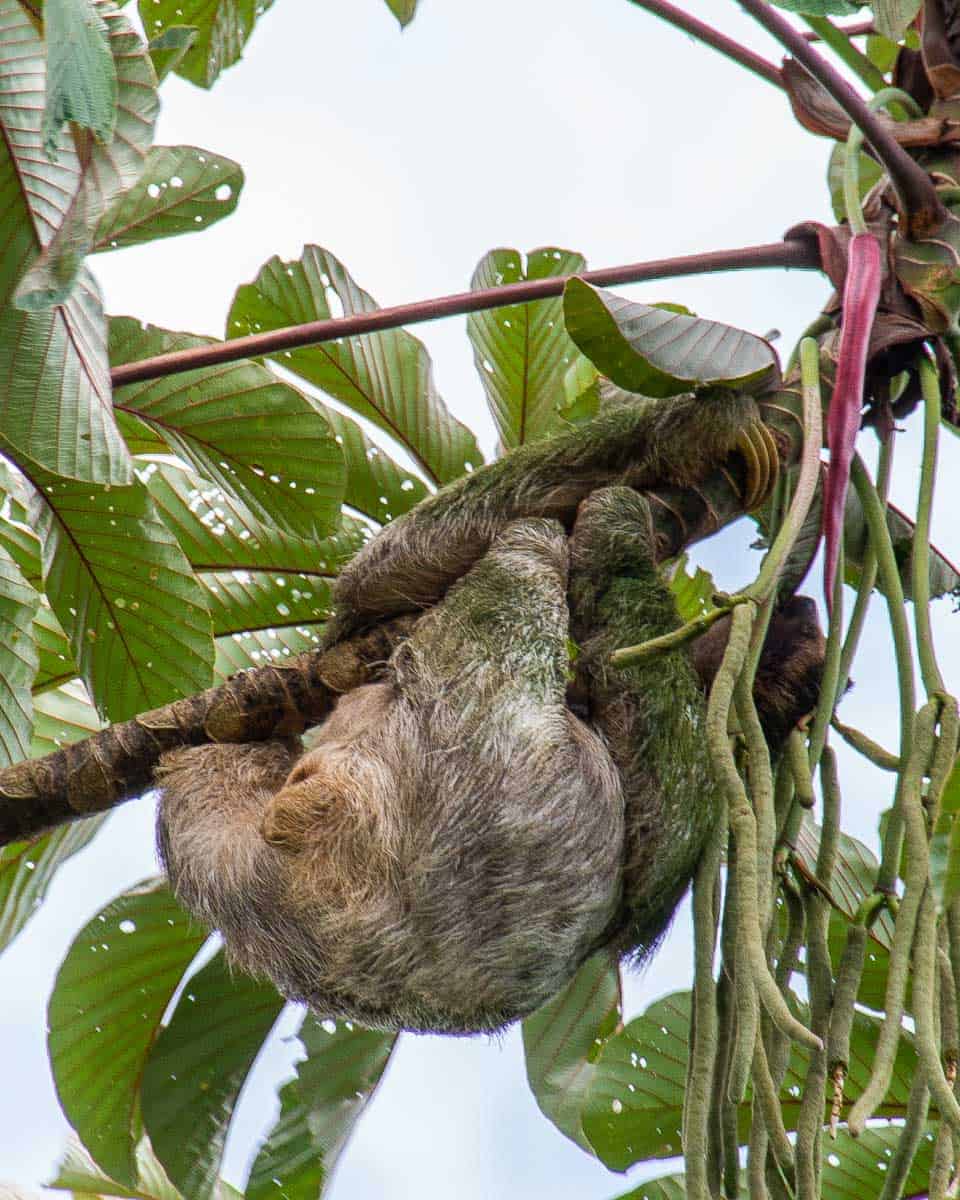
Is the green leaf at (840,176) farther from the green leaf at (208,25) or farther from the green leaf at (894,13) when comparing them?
the green leaf at (208,25)

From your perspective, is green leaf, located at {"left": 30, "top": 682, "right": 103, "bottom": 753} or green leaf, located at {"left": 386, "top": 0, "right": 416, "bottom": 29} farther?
green leaf, located at {"left": 386, "top": 0, "right": 416, "bottom": 29}

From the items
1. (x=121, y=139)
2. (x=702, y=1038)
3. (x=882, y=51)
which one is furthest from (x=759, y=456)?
(x=882, y=51)

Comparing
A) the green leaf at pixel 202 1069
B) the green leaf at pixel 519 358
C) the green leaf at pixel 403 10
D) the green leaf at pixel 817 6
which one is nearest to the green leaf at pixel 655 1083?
the green leaf at pixel 202 1069

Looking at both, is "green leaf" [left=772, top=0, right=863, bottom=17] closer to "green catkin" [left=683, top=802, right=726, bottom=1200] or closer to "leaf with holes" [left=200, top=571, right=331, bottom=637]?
"green catkin" [left=683, top=802, right=726, bottom=1200]

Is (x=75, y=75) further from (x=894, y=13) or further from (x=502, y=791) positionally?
(x=894, y=13)

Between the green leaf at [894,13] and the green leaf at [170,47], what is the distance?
119 centimetres

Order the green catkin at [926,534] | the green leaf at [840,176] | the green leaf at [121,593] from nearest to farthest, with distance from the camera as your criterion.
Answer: the green catkin at [926,534]
the green leaf at [840,176]
the green leaf at [121,593]

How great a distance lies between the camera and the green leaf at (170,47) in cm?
191

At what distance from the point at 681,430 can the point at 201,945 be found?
61.8 inches

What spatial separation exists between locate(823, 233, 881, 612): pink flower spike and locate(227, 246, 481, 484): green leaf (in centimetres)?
129

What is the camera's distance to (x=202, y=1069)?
2994 mm

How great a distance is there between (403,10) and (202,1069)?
8.33 ft

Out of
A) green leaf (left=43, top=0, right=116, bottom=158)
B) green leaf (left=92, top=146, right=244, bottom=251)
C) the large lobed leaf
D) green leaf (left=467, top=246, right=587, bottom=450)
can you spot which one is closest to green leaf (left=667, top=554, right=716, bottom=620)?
green leaf (left=467, top=246, right=587, bottom=450)

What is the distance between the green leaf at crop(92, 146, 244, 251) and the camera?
114 inches
